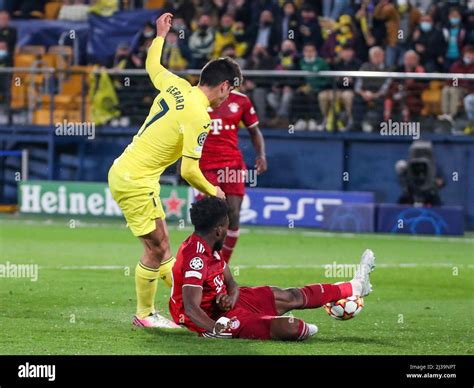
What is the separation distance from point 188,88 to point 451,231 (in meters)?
11.4

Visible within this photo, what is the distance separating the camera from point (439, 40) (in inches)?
936

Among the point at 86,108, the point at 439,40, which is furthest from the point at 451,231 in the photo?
the point at 86,108

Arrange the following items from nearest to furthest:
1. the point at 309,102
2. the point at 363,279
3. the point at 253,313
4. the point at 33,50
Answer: the point at 253,313
the point at 363,279
the point at 309,102
the point at 33,50

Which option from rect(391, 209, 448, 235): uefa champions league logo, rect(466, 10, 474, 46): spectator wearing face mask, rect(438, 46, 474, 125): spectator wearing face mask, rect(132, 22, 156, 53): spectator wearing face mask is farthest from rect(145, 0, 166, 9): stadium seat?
rect(391, 209, 448, 235): uefa champions league logo

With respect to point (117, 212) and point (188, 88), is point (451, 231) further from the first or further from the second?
point (188, 88)

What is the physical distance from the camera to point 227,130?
49.9 ft

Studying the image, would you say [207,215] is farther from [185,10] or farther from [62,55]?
[62,55]

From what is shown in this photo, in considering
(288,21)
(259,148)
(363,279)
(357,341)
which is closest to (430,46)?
(288,21)

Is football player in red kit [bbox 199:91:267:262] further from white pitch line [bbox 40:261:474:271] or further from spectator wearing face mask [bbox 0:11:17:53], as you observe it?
spectator wearing face mask [bbox 0:11:17:53]

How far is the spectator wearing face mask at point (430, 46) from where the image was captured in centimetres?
2367

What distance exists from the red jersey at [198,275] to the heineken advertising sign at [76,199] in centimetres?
1275

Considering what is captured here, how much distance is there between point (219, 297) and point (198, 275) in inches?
10.6

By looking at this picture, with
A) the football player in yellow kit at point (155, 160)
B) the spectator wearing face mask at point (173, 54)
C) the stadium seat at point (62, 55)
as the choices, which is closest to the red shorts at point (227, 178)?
the football player in yellow kit at point (155, 160)

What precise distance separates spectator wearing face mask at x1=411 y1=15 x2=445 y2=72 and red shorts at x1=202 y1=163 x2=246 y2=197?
30.9ft
